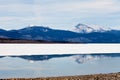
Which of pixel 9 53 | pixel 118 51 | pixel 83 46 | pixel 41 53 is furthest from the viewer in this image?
pixel 83 46

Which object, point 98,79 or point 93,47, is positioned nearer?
point 98,79

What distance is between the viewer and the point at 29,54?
1535 inches

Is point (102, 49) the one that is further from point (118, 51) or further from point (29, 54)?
point (29, 54)

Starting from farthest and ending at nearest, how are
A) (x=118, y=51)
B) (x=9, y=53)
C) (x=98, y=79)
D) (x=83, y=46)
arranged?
(x=83, y=46) → (x=118, y=51) → (x=9, y=53) → (x=98, y=79)

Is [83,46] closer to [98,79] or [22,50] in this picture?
[22,50]

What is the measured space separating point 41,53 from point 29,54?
1812 millimetres

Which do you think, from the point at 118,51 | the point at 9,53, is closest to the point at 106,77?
the point at 9,53

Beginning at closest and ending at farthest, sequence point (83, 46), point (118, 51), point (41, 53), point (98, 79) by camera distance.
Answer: point (98, 79), point (41, 53), point (118, 51), point (83, 46)

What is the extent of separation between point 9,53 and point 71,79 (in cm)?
2345

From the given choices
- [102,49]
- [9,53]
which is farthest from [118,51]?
[9,53]

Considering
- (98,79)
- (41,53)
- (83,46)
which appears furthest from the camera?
(83,46)

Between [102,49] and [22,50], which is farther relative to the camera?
[102,49]

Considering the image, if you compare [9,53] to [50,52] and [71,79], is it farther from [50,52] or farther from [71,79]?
[71,79]

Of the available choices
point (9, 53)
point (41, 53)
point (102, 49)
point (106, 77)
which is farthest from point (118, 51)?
point (106, 77)
